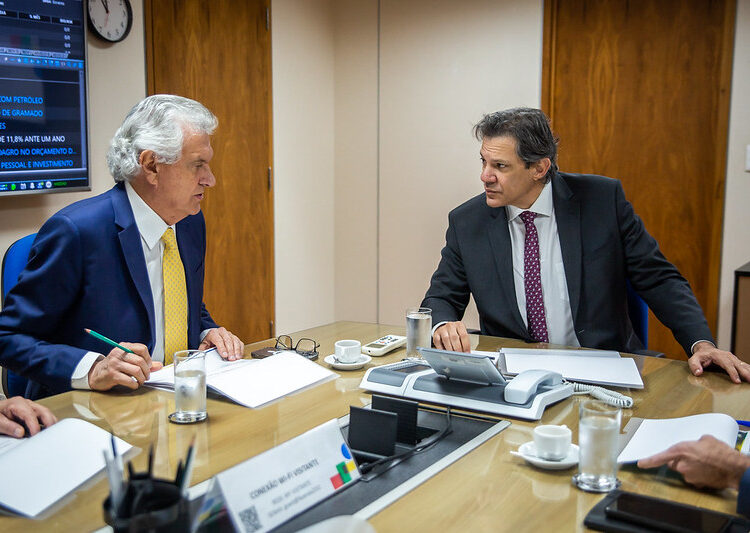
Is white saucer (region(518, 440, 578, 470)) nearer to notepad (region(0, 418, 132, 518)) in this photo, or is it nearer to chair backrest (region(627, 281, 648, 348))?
notepad (region(0, 418, 132, 518))

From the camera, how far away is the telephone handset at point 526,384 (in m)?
1.53

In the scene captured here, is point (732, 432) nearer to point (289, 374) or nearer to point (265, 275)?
point (289, 374)

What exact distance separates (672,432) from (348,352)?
2.64ft

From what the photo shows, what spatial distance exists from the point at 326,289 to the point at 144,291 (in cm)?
317

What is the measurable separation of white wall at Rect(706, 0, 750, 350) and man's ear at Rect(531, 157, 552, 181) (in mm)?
1800

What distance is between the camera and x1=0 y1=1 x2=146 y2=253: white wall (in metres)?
3.08

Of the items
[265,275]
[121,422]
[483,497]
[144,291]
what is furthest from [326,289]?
[483,497]

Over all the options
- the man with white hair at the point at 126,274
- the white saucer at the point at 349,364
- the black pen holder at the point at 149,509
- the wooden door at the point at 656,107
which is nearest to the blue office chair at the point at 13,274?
the man with white hair at the point at 126,274

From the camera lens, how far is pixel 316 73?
4.82 m

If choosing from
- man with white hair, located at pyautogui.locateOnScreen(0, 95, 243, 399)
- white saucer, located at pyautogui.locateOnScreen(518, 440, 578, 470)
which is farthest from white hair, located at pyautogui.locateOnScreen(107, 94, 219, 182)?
white saucer, located at pyautogui.locateOnScreen(518, 440, 578, 470)

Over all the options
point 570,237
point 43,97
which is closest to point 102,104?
point 43,97

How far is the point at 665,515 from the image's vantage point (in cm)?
106

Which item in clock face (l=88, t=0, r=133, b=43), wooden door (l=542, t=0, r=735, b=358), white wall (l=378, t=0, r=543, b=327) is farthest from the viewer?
white wall (l=378, t=0, r=543, b=327)

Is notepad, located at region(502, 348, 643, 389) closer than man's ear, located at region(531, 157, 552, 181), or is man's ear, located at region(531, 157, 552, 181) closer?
notepad, located at region(502, 348, 643, 389)
